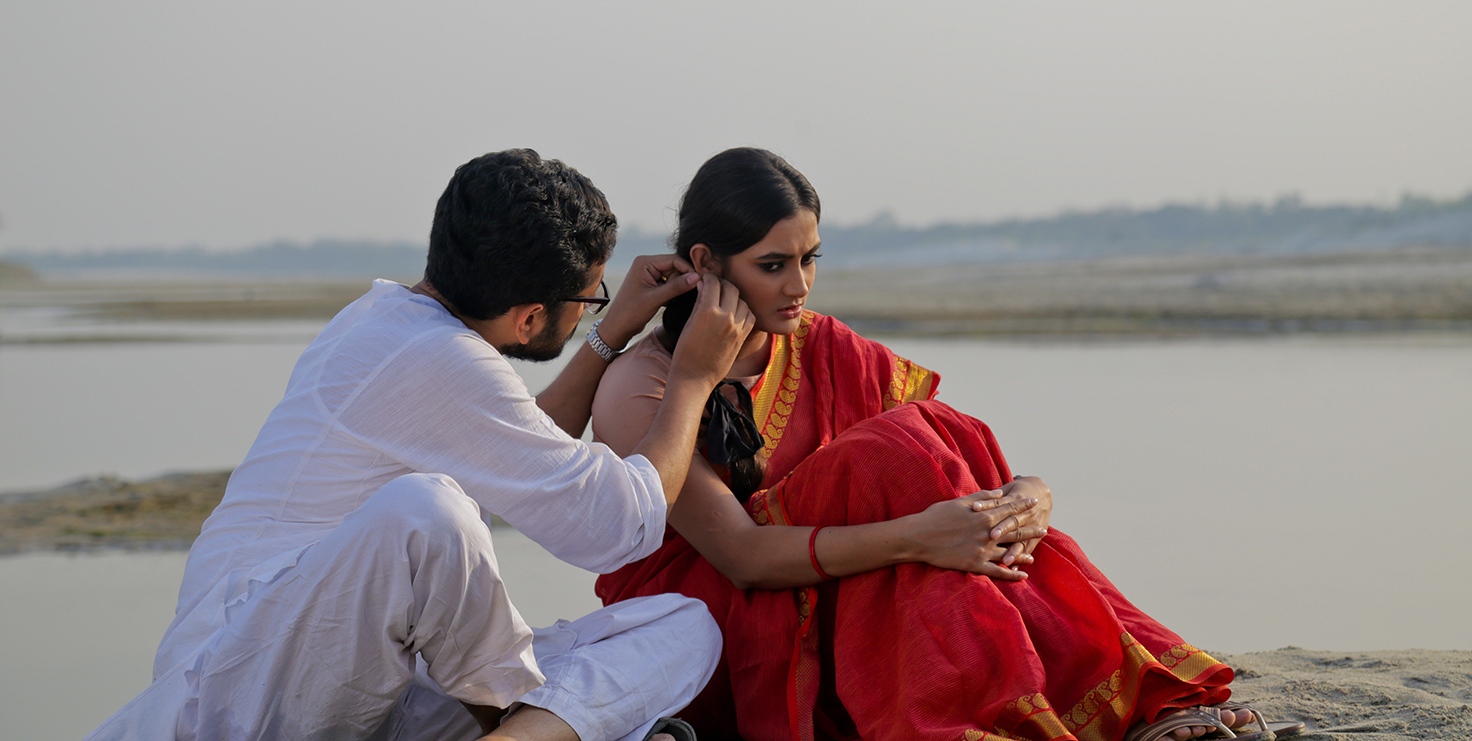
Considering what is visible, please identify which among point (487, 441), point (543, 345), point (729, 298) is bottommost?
point (487, 441)

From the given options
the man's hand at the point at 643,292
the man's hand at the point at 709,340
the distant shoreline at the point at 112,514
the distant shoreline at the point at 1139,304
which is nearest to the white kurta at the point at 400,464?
the man's hand at the point at 709,340

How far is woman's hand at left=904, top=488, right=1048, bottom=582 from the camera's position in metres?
2.52

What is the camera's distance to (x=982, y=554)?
254cm

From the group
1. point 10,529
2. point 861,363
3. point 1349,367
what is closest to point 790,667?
point 861,363

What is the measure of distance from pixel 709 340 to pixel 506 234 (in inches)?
22.8

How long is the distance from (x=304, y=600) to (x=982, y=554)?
1.45 metres

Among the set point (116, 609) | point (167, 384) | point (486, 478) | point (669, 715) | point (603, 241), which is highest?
point (603, 241)

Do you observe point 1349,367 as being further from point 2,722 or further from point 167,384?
point 167,384

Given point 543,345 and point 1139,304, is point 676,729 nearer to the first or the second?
point 543,345

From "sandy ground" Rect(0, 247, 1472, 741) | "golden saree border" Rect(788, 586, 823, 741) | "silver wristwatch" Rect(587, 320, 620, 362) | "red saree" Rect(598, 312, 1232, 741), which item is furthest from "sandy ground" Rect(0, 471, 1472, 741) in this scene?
"silver wristwatch" Rect(587, 320, 620, 362)

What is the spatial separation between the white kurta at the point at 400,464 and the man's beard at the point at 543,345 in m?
0.30

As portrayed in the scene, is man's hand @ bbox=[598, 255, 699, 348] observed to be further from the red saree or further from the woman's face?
the red saree

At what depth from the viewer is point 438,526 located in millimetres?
2002

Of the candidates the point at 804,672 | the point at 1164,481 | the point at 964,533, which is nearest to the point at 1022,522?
the point at 964,533
